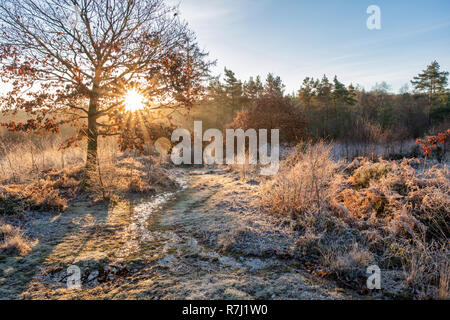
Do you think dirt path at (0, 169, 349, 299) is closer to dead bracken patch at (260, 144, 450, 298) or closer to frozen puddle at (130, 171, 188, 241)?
frozen puddle at (130, 171, 188, 241)

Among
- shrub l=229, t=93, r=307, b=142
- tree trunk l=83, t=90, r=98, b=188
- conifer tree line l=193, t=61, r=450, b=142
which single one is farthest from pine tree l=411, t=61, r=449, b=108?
tree trunk l=83, t=90, r=98, b=188

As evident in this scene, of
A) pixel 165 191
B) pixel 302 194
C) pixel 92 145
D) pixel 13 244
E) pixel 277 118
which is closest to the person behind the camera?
pixel 13 244

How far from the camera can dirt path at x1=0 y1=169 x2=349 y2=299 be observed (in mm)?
2334

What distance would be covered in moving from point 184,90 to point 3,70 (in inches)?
143

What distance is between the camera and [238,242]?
3451 mm

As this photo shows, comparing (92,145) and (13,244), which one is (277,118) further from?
(13,244)

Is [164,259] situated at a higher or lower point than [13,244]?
lower

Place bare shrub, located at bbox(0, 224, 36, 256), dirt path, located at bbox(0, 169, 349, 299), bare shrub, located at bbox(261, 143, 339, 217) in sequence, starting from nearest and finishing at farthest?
dirt path, located at bbox(0, 169, 349, 299), bare shrub, located at bbox(0, 224, 36, 256), bare shrub, located at bbox(261, 143, 339, 217)

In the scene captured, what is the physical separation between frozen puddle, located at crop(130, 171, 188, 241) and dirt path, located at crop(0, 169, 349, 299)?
2 cm

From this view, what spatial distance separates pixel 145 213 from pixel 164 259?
2.56m

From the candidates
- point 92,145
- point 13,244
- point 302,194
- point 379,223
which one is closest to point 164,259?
point 13,244

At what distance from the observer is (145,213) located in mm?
5387

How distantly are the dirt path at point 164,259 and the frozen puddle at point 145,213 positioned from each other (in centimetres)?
2

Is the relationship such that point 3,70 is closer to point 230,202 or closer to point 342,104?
point 230,202
